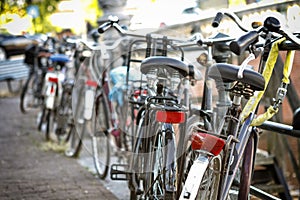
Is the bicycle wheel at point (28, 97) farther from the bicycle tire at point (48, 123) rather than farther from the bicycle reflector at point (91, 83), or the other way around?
the bicycle reflector at point (91, 83)

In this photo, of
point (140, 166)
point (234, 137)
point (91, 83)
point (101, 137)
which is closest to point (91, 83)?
point (91, 83)

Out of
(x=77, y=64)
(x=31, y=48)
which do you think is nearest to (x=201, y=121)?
(x=77, y=64)

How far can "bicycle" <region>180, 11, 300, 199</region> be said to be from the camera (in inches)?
98.7

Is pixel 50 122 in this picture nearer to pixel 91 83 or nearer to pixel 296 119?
pixel 91 83

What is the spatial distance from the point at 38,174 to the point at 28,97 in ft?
13.1

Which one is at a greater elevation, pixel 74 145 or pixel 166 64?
pixel 166 64

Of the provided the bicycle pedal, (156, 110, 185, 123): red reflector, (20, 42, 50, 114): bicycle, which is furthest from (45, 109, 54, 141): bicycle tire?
(156, 110, 185, 123): red reflector

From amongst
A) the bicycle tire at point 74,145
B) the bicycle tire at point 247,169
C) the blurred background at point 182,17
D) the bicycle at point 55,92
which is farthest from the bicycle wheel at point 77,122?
the bicycle tire at point 247,169

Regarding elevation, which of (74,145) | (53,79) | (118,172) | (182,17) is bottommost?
(74,145)

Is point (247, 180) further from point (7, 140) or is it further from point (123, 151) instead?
point (7, 140)

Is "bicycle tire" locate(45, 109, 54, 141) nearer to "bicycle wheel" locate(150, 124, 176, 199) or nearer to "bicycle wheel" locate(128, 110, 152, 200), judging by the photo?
"bicycle wheel" locate(128, 110, 152, 200)

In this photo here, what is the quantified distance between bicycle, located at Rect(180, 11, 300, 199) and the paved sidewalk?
1.93 m

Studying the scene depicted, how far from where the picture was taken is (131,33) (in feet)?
13.4

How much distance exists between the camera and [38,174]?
204 inches
